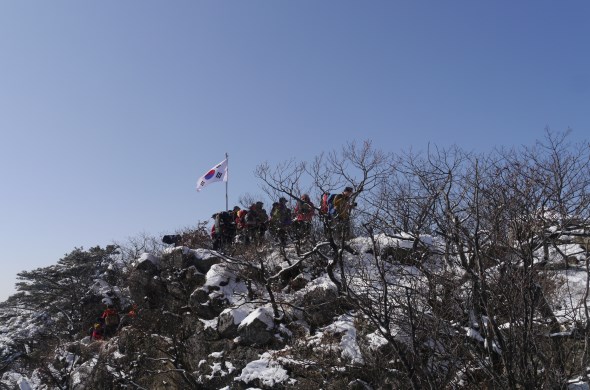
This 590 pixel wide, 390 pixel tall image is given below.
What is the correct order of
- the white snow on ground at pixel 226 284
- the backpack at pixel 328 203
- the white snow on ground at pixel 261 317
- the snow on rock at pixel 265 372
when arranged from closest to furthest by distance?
the snow on rock at pixel 265 372
the white snow on ground at pixel 261 317
the backpack at pixel 328 203
the white snow on ground at pixel 226 284

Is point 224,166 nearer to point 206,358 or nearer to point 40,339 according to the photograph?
point 206,358

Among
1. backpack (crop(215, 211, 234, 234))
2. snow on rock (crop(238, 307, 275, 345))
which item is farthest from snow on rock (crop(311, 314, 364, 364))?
backpack (crop(215, 211, 234, 234))

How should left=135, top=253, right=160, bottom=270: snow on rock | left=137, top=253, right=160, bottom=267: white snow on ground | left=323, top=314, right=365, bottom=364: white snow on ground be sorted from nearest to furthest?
left=323, top=314, right=365, bottom=364: white snow on ground < left=135, top=253, right=160, bottom=270: snow on rock < left=137, top=253, right=160, bottom=267: white snow on ground

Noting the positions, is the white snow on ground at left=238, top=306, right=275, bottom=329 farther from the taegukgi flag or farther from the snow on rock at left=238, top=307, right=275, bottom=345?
the taegukgi flag

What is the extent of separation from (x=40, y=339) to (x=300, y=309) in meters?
16.5

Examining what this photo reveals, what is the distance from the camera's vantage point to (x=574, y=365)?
18.0 feet

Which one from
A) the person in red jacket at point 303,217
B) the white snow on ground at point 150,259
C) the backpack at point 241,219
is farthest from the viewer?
the white snow on ground at point 150,259

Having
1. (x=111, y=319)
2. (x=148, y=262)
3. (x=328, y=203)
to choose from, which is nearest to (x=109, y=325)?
(x=111, y=319)

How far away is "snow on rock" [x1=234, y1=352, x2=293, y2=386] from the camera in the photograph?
10047 millimetres

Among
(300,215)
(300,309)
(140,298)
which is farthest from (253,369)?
(140,298)

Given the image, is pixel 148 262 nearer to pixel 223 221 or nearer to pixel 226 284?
pixel 223 221

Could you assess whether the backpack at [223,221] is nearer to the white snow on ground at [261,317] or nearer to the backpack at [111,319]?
the white snow on ground at [261,317]

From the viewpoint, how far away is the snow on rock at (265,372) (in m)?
10.0

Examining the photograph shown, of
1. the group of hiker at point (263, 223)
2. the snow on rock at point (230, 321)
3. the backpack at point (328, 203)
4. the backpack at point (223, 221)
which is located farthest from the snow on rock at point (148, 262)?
the backpack at point (328, 203)
